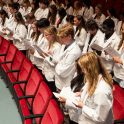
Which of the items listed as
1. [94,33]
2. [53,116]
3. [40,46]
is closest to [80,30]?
[94,33]

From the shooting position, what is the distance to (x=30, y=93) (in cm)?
216

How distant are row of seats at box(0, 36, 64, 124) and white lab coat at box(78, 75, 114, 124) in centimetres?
27

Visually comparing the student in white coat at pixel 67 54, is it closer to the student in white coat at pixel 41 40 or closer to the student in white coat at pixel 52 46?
the student in white coat at pixel 52 46

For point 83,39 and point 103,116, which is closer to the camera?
point 103,116

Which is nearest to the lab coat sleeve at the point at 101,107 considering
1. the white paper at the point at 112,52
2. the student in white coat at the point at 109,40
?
the white paper at the point at 112,52

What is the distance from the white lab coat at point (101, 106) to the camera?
3.74 ft

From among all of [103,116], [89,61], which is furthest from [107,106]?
[89,61]

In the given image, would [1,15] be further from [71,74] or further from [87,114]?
[87,114]

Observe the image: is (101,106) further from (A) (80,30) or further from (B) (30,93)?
(A) (80,30)

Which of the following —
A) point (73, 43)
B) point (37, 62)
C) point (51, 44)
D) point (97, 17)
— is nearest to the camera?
point (73, 43)

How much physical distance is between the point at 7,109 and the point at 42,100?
0.83 meters

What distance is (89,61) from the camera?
120 cm

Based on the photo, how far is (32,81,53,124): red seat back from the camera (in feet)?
5.69

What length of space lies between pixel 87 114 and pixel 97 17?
342cm
